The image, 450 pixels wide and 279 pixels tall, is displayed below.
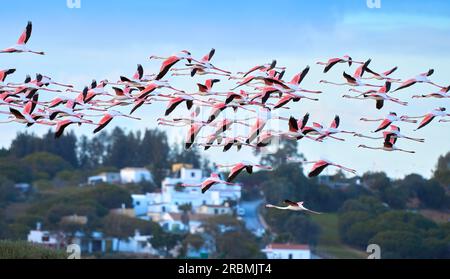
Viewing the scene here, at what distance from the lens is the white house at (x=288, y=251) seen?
7753 centimetres

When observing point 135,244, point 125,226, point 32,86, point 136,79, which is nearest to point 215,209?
point 125,226

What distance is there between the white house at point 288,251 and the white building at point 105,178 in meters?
27.4

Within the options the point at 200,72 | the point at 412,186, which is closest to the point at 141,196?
the point at 412,186

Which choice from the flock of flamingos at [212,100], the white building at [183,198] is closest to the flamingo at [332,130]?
the flock of flamingos at [212,100]

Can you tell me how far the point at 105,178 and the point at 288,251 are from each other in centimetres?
3261

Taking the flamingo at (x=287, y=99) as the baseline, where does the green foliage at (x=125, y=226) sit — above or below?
above

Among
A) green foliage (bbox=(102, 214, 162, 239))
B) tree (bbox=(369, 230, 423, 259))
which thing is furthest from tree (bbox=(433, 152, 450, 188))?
green foliage (bbox=(102, 214, 162, 239))

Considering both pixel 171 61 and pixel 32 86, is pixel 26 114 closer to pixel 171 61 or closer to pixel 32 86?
pixel 32 86

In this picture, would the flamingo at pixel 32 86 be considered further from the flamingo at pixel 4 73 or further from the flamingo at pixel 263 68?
the flamingo at pixel 263 68

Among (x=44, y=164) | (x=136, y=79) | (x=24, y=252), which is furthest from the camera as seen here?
(x=44, y=164)

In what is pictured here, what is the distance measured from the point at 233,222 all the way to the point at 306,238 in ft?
26.3

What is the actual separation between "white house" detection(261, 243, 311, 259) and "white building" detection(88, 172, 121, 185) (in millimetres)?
27412

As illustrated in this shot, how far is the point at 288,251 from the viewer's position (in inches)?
3086
